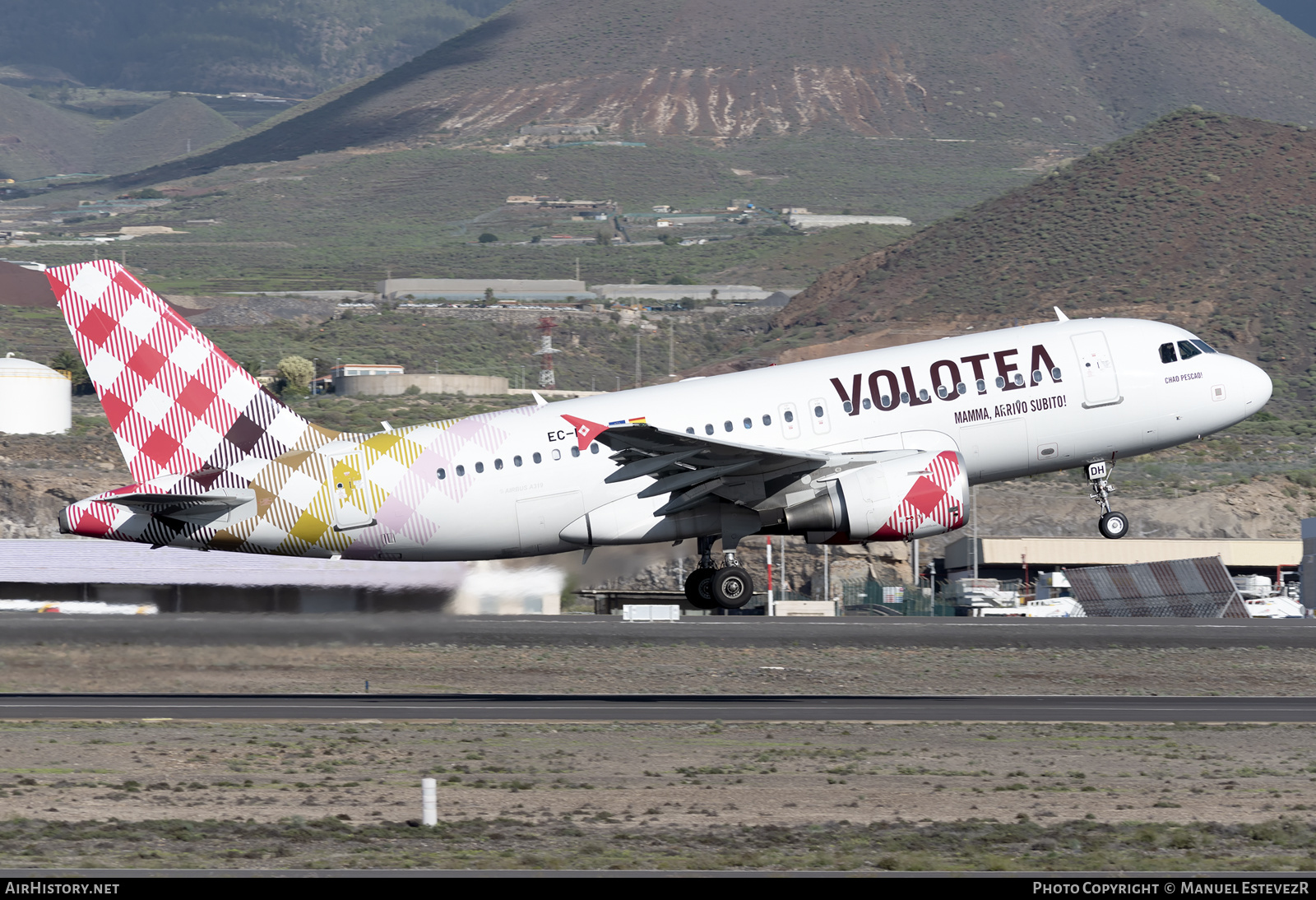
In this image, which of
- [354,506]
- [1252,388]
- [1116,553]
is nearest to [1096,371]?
[1252,388]

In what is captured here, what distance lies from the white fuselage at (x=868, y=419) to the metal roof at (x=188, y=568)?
15.0 m

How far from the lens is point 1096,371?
36.6 m

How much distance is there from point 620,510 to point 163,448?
10956mm

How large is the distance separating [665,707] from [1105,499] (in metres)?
11.1

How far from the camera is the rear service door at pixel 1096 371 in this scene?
36.5 meters

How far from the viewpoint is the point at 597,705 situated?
37.7 meters

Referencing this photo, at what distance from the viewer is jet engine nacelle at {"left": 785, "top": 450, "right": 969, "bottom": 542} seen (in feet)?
115

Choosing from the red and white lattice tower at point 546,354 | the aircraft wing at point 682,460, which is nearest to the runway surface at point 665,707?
the aircraft wing at point 682,460

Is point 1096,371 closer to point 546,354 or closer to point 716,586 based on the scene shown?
point 716,586

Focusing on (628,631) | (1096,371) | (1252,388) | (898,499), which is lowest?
(628,631)

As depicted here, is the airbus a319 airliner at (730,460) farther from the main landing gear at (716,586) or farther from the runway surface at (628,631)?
the runway surface at (628,631)

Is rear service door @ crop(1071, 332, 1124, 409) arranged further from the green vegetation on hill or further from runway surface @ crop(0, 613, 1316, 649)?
the green vegetation on hill

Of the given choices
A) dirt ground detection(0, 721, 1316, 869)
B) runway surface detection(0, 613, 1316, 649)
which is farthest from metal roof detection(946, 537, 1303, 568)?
dirt ground detection(0, 721, 1316, 869)
